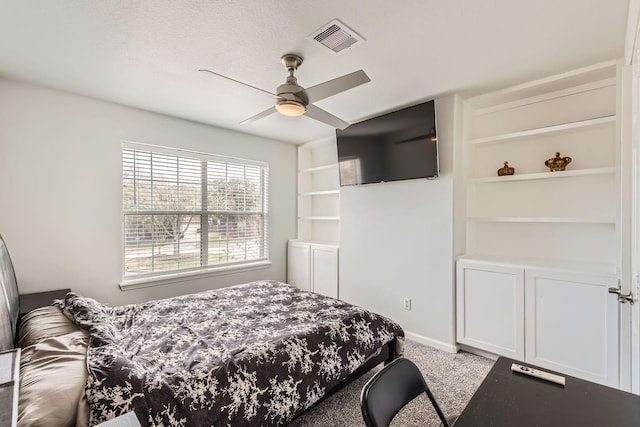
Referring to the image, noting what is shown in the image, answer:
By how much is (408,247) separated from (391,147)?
3.65 ft

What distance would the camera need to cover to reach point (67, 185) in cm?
278

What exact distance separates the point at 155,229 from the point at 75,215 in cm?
75

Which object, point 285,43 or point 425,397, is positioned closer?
point 285,43

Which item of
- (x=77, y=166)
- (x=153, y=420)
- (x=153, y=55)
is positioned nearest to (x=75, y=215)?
(x=77, y=166)

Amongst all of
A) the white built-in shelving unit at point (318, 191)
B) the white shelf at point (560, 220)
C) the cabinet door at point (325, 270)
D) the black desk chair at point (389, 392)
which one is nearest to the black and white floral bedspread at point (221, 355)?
the black desk chair at point (389, 392)

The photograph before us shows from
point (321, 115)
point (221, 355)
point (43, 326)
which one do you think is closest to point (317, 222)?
point (321, 115)

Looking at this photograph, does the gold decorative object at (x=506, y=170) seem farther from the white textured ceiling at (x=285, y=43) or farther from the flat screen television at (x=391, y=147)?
the white textured ceiling at (x=285, y=43)

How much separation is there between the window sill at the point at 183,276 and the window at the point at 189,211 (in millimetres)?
63

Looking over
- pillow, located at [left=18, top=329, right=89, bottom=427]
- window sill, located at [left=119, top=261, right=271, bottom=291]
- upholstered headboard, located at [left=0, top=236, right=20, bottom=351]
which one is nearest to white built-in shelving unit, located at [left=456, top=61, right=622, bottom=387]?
window sill, located at [left=119, top=261, right=271, bottom=291]

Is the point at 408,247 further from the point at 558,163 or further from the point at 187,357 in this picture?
the point at 187,357

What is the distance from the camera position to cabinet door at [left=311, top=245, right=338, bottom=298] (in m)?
3.96

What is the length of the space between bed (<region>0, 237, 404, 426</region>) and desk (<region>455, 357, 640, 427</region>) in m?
1.03

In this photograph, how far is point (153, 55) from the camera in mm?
2127

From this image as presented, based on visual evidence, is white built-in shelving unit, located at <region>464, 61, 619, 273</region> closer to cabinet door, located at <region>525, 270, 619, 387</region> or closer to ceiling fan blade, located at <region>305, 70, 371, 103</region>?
cabinet door, located at <region>525, 270, 619, 387</region>
